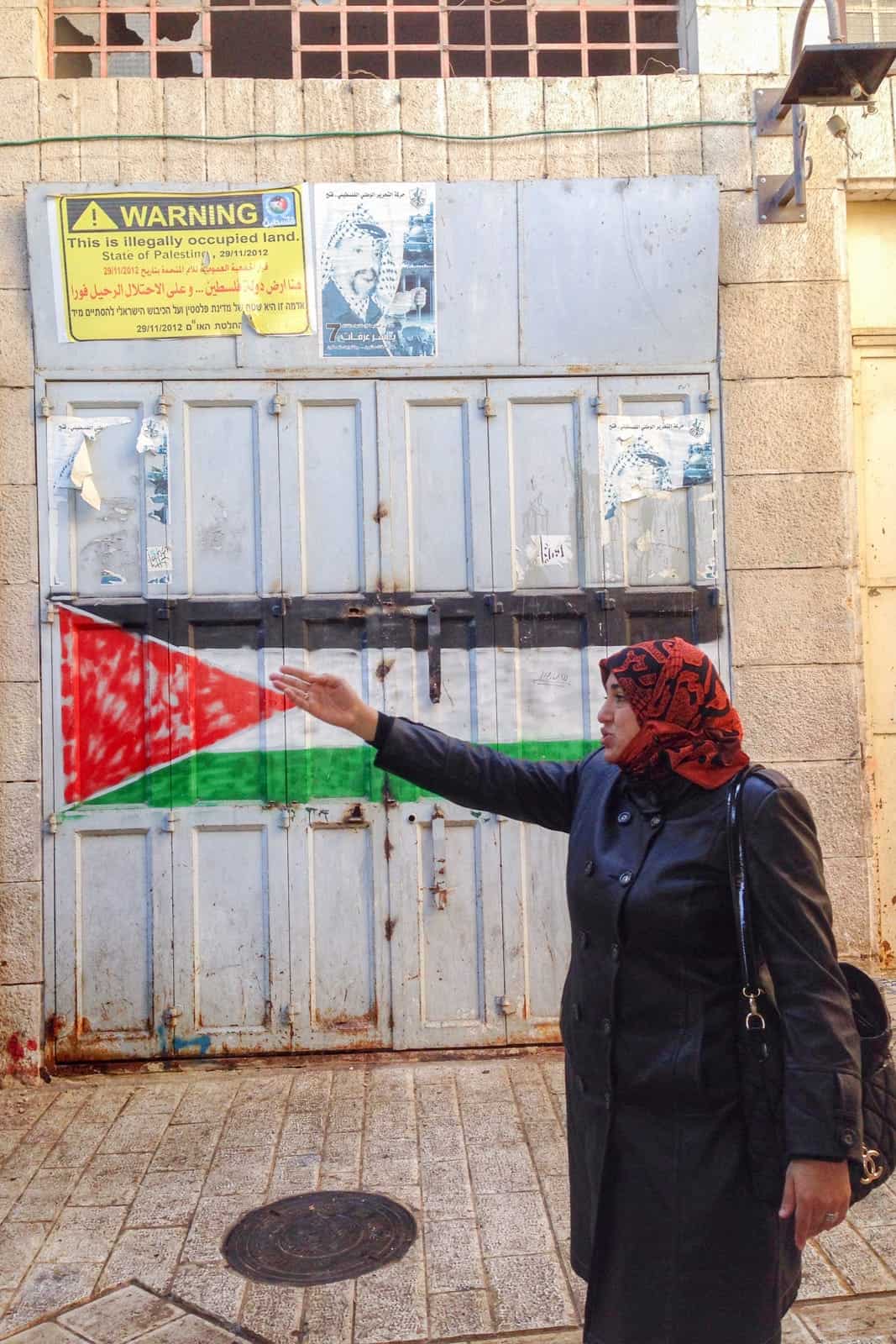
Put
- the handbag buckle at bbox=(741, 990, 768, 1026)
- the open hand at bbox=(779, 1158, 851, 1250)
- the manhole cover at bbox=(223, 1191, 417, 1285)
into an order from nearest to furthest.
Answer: the open hand at bbox=(779, 1158, 851, 1250)
the handbag buckle at bbox=(741, 990, 768, 1026)
the manhole cover at bbox=(223, 1191, 417, 1285)

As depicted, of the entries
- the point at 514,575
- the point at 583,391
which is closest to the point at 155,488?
the point at 514,575

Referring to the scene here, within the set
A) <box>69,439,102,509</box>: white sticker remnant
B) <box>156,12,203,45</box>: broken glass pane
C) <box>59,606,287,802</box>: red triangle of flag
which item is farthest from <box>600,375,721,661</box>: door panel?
<box>156,12,203,45</box>: broken glass pane

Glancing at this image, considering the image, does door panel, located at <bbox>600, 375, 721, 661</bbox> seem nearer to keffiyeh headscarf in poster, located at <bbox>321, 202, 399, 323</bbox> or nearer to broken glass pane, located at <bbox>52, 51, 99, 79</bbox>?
keffiyeh headscarf in poster, located at <bbox>321, 202, 399, 323</bbox>

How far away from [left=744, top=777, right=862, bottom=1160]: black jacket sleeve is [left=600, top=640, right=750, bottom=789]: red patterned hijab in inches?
4.0

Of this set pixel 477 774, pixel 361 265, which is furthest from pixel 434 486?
pixel 477 774

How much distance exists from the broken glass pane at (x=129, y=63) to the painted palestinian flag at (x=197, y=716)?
2735mm

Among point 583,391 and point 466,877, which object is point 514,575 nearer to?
point 583,391

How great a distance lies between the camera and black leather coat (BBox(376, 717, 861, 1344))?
2.20 metres

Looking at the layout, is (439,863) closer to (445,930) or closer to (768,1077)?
(445,930)

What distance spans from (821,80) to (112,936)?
4.72 metres

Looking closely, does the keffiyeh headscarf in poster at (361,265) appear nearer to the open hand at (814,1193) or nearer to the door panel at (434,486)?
the door panel at (434,486)

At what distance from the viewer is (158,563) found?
5.57 metres

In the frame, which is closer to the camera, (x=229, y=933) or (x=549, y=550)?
(x=229, y=933)

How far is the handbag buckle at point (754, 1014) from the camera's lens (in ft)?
7.34
